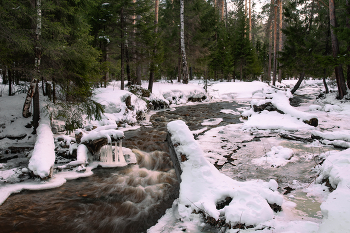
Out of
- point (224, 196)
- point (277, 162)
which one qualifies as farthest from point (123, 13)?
point (224, 196)

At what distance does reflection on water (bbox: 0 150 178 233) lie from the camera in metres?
3.75

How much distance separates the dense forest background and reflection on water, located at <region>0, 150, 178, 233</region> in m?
3.58

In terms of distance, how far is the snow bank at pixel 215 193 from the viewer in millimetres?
2853

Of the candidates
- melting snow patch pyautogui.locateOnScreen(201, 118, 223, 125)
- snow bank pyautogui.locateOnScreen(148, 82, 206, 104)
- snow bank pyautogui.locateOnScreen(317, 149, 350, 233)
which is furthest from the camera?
snow bank pyautogui.locateOnScreen(148, 82, 206, 104)

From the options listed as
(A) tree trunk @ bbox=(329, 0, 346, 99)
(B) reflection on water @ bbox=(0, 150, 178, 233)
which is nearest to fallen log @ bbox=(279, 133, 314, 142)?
(B) reflection on water @ bbox=(0, 150, 178, 233)

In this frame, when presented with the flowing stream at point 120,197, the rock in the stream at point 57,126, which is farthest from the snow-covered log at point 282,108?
Answer: the rock in the stream at point 57,126

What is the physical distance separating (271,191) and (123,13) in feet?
47.9

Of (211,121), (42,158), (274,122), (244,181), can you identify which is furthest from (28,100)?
(274,122)

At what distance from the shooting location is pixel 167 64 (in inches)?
1037

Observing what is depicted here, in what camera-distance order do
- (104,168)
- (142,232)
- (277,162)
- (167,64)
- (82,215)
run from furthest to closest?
1. (167,64)
2. (104,168)
3. (277,162)
4. (82,215)
5. (142,232)

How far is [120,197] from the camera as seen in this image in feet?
15.5

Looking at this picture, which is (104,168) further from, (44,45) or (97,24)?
(97,24)

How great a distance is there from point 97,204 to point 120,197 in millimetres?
518

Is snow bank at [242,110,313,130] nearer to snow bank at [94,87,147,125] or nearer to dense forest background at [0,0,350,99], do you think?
dense forest background at [0,0,350,99]
